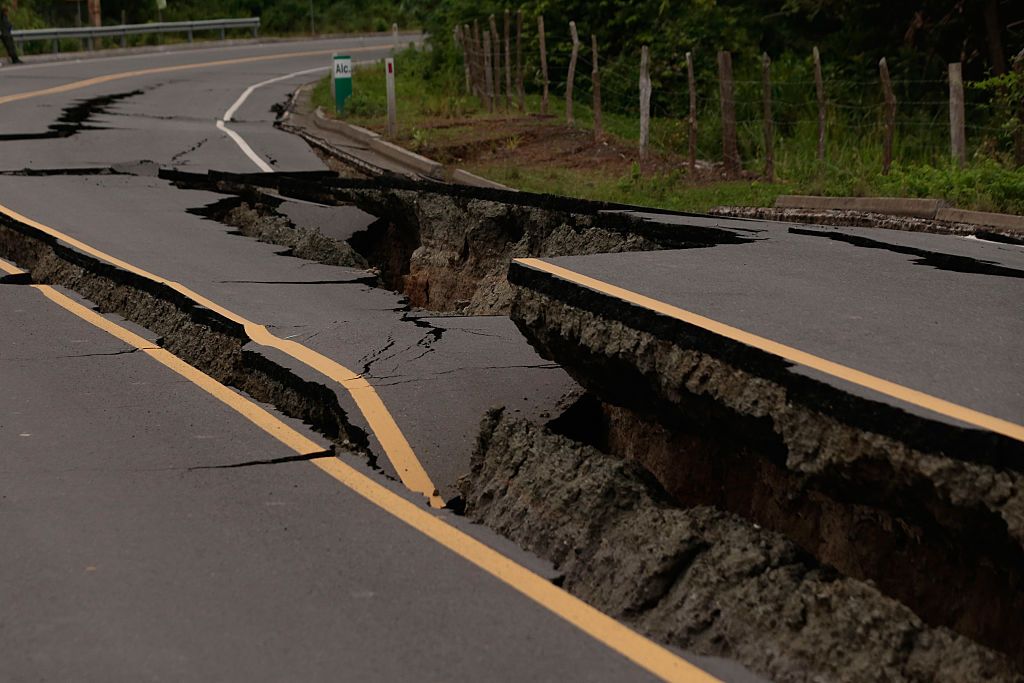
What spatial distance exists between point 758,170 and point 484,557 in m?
13.9

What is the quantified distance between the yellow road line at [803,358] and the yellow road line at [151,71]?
73.8ft

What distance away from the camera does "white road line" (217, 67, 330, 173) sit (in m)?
18.6

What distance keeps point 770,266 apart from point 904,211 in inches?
245

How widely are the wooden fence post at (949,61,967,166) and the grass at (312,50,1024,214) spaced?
0.22 m

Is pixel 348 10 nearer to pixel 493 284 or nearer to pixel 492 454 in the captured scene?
pixel 493 284

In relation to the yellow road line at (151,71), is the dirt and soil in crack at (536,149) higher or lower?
lower

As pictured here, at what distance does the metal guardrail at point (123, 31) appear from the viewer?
4122 centimetres

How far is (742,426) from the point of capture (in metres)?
4.98

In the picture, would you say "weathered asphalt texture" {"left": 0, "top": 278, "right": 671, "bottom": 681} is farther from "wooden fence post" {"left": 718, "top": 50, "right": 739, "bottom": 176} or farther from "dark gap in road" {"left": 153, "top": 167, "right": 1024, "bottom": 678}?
"wooden fence post" {"left": 718, "top": 50, "right": 739, "bottom": 176}

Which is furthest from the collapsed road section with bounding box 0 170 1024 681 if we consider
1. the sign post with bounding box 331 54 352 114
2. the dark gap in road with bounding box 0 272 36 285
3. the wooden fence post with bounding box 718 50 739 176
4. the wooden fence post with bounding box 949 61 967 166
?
the sign post with bounding box 331 54 352 114

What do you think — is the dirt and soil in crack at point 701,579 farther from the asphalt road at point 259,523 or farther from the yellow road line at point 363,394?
the yellow road line at point 363,394

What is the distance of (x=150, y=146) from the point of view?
65.1ft

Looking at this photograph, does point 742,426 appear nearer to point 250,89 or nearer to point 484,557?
point 484,557

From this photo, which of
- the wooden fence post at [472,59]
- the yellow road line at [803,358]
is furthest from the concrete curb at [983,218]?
the wooden fence post at [472,59]
